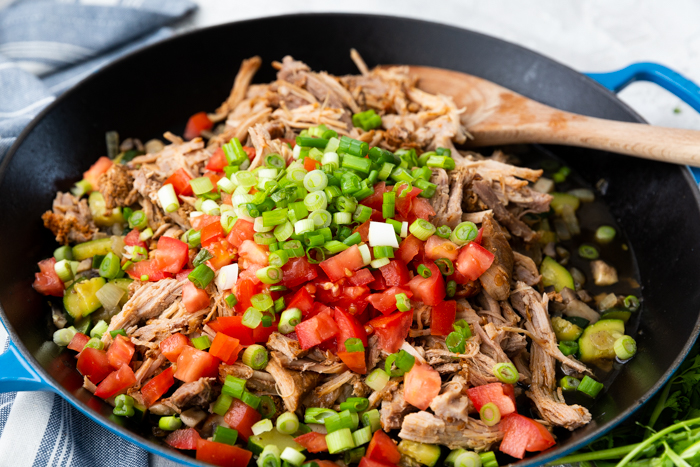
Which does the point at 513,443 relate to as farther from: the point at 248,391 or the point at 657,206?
the point at 657,206

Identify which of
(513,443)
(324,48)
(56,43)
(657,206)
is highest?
(56,43)

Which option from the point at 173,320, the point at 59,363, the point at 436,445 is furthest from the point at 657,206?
the point at 59,363

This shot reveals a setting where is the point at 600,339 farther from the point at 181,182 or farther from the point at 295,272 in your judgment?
the point at 181,182

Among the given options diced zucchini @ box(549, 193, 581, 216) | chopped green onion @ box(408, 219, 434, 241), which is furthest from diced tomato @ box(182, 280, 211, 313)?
diced zucchini @ box(549, 193, 581, 216)

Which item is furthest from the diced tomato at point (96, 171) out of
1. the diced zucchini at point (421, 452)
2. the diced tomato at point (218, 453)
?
the diced zucchini at point (421, 452)

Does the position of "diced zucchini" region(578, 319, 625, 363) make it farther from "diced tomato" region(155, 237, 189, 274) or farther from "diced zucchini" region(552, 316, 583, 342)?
"diced tomato" region(155, 237, 189, 274)

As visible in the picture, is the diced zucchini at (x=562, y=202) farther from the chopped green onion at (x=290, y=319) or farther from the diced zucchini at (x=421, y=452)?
the chopped green onion at (x=290, y=319)
